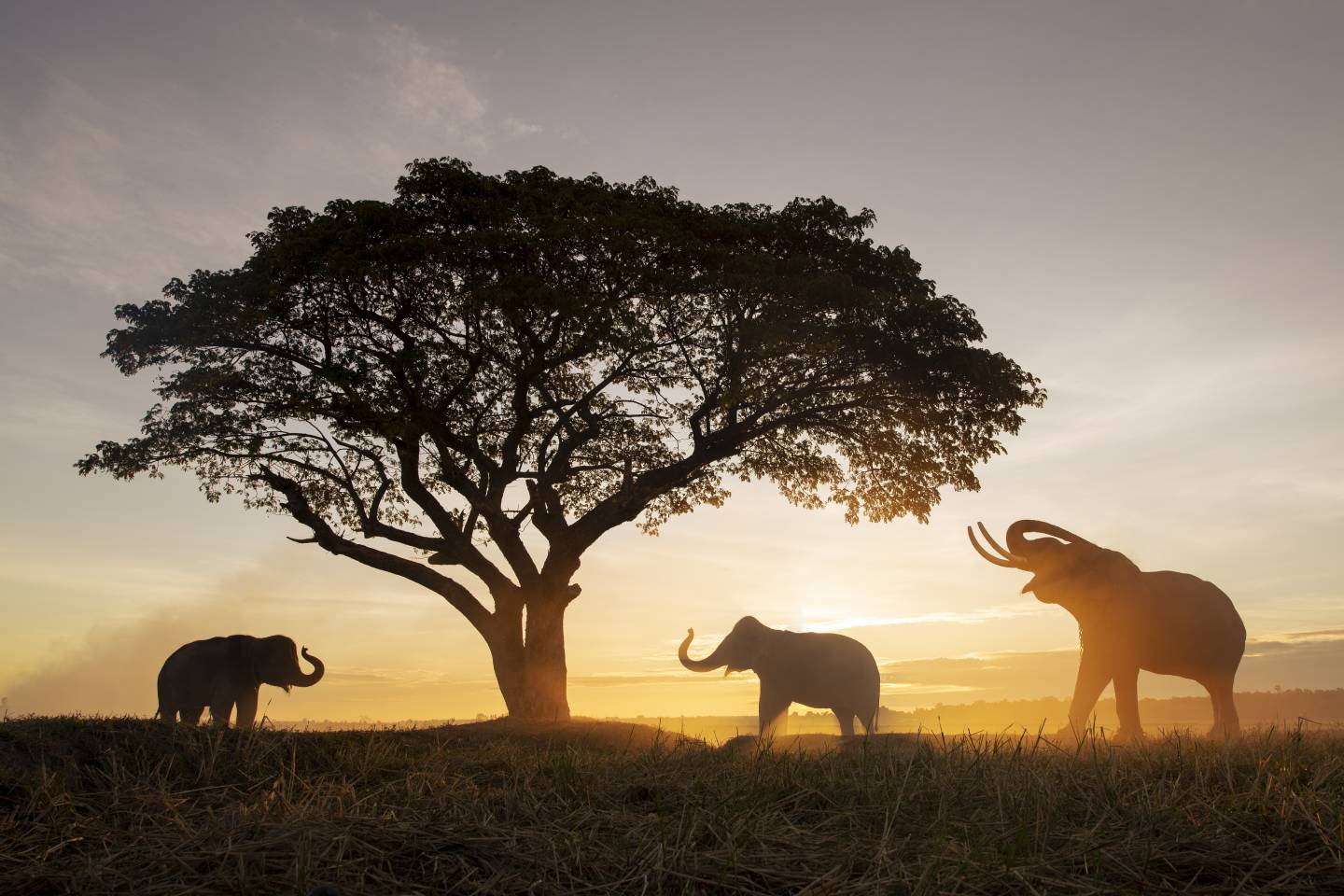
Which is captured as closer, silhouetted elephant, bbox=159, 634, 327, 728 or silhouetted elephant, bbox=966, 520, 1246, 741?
silhouetted elephant, bbox=966, 520, 1246, 741

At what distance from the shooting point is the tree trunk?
61.6 ft

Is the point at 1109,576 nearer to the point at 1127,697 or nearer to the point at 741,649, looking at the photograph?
the point at 1127,697

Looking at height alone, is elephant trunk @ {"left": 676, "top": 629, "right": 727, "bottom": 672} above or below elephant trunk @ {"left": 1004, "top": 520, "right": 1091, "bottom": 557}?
below

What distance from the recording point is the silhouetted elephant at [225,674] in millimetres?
19484

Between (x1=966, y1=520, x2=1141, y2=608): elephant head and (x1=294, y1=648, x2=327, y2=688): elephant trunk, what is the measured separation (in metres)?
14.1

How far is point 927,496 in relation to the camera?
21500mm

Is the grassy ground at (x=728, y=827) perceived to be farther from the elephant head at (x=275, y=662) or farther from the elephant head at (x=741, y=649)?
the elephant head at (x=275, y=662)

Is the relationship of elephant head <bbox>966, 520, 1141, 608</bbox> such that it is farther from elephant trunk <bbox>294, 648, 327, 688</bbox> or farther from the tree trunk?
elephant trunk <bbox>294, 648, 327, 688</bbox>

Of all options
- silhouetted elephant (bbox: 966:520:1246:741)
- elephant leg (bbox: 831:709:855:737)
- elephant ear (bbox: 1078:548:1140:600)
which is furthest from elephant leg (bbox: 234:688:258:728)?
elephant ear (bbox: 1078:548:1140:600)

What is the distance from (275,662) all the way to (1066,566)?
1520 cm

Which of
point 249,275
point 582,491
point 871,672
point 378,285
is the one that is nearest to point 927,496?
point 871,672

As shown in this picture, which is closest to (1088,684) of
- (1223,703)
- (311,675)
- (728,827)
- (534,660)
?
(1223,703)

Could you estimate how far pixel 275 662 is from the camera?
64.7ft

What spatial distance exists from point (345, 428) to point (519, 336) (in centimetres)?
384
